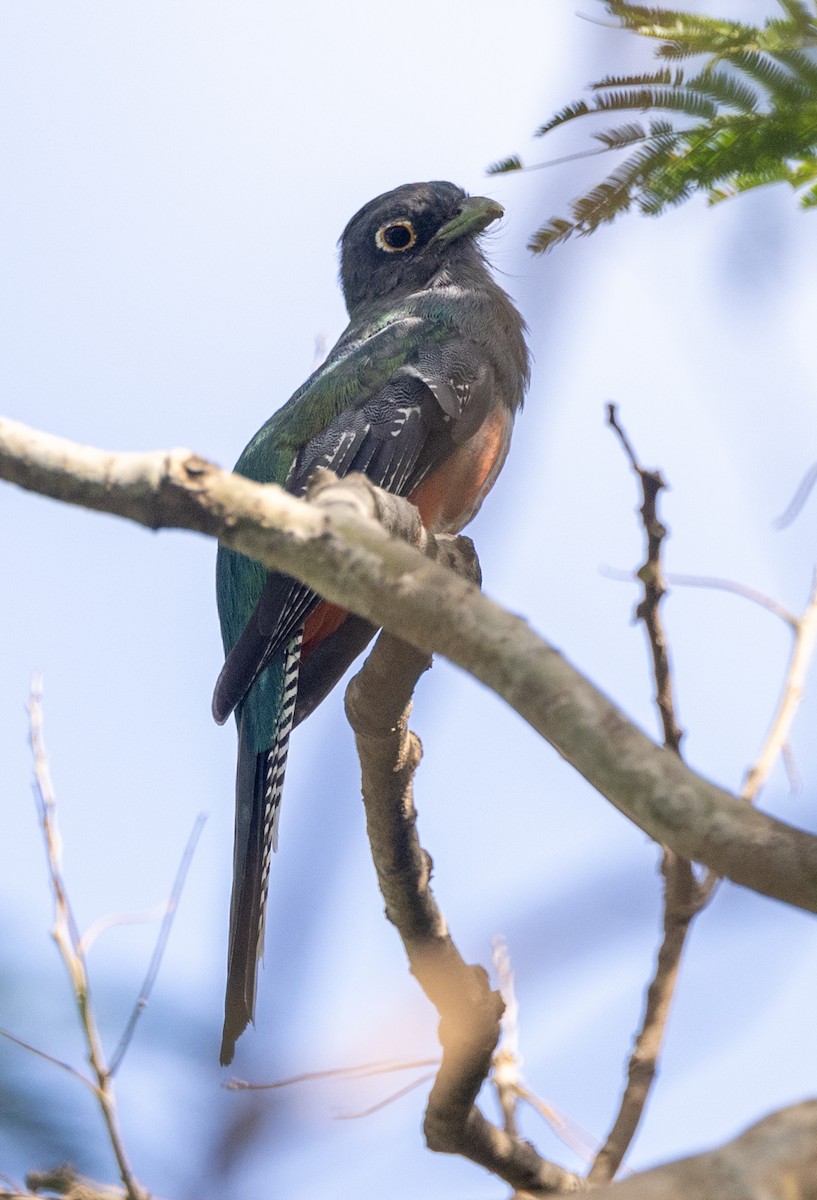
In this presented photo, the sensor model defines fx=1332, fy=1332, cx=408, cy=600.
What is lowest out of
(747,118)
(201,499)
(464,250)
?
(201,499)

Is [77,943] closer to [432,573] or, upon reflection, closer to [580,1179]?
[580,1179]

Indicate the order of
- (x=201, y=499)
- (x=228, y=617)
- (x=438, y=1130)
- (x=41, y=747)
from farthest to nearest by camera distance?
(x=228, y=617), (x=41, y=747), (x=438, y=1130), (x=201, y=499)

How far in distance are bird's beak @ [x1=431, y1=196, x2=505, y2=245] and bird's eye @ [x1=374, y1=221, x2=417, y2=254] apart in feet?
0.46

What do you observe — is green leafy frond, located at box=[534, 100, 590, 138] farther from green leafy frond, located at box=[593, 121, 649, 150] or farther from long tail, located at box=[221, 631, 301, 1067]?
long tail, located at box=[221, 631, 301, 1067]

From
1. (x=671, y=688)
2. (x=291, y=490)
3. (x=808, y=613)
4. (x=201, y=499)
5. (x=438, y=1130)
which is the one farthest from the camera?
(x=291, y=490)

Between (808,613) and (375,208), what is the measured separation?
352 centimetres

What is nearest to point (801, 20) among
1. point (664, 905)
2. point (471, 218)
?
point (664, 905)

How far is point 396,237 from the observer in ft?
20.6

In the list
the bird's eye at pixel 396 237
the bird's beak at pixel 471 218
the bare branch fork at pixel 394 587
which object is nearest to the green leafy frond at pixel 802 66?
the bare branch fork at pixel 394 587

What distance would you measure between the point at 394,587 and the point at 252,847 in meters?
2.40

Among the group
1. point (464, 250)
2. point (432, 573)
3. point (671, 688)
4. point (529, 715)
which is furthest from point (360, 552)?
point (464, 250)

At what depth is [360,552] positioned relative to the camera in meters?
2.17

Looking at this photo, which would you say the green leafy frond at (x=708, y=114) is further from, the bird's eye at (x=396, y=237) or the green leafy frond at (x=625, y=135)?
the bird's eye at (x=396, y=237)

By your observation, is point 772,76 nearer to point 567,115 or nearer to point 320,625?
point 567,115
